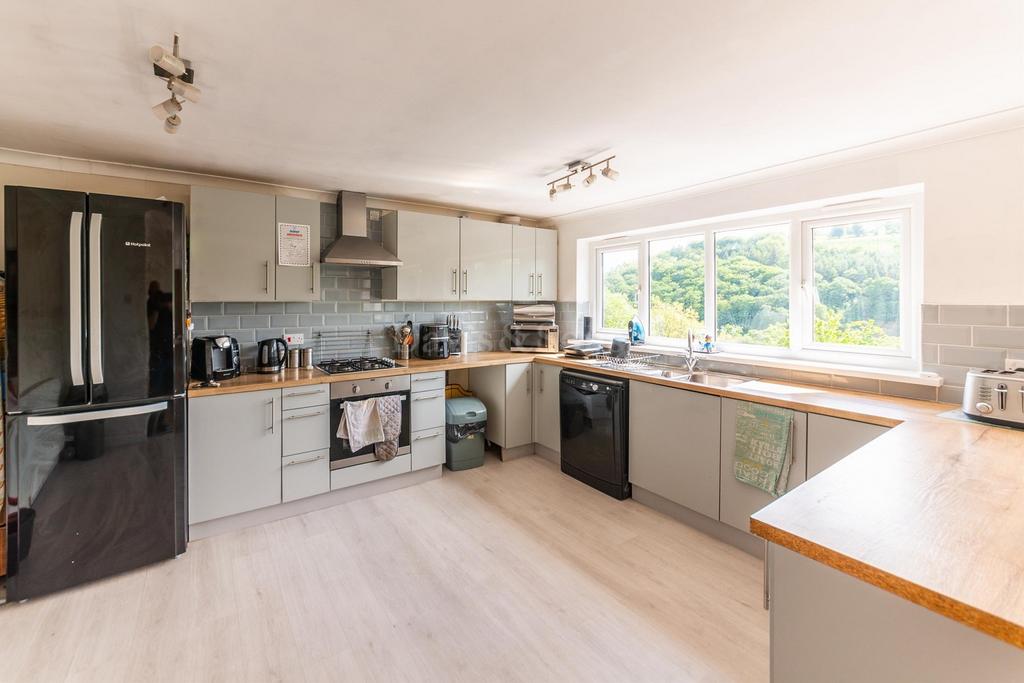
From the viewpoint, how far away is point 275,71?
1.67 meters

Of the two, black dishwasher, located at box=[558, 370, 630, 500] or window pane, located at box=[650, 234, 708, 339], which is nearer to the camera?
black dishwasher, located at box=[558, 370, 630, 500]

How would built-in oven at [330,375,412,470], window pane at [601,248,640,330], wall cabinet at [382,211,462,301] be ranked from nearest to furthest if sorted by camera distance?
built-in oven at [330,375,412,470]
wall cabinet at [382,211,462,301]
window pane at [601,248,640,330]

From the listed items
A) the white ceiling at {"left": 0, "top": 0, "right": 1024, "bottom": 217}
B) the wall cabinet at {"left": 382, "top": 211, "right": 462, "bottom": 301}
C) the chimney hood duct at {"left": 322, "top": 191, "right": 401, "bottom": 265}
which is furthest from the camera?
the wall cabinet at {"left": 382, "top": 211, "right": 462, "bottom": 301}

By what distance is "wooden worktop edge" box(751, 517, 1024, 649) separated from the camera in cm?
70

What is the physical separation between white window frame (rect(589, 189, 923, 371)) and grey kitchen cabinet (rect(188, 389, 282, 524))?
2949mm

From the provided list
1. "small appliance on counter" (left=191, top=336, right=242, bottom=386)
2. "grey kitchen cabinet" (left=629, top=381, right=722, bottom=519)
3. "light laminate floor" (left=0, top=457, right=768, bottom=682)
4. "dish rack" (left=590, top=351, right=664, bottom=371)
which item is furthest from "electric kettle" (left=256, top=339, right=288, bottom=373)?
"grey kitchen cabinet" (left=629, top=381, right=722, bottom=519)

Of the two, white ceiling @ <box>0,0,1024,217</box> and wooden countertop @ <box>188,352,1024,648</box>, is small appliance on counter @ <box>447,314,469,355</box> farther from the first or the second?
wooden countertop @ <box>188,352,1024,648</box>

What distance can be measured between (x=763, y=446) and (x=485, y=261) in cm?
259

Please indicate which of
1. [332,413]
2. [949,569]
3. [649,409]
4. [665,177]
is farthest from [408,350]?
[949,569]

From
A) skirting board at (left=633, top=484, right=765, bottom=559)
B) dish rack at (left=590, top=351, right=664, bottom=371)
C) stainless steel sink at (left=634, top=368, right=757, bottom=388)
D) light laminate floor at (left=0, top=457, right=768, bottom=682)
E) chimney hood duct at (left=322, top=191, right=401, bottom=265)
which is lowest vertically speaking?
light laminate floor at (left=0, top=457, right=768, bottom=682)

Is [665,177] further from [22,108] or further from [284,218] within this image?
[22,108]

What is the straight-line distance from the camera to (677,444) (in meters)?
2.80

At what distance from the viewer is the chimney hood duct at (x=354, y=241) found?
321 cm

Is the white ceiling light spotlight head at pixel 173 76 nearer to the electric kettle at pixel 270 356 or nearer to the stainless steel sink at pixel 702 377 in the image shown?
the electric kettle at pixel 270 356
